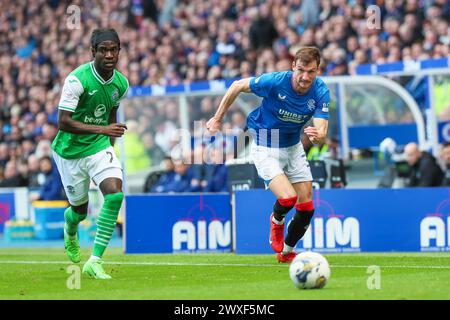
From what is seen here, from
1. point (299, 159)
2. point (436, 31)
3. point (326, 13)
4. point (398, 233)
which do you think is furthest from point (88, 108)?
point (326, 13)

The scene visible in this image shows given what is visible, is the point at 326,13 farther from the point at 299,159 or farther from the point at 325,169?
the point at 299,159

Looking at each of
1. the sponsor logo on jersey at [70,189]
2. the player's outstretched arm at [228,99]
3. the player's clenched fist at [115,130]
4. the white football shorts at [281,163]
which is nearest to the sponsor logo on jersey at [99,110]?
the player's clenched fist at [115,130]

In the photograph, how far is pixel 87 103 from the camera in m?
12.2

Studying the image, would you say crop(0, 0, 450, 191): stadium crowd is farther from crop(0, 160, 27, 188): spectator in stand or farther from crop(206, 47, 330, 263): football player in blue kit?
crop(206, 47, 330, 263): football player in blue kit

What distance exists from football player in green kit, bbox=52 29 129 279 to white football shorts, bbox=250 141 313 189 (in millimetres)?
1796

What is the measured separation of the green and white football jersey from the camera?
39.3ft

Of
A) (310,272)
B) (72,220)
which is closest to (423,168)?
(72,220)

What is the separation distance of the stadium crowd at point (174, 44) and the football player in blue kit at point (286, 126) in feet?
27.0

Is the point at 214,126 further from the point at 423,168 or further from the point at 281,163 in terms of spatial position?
the point at 423,168

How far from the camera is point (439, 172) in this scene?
59.8ft

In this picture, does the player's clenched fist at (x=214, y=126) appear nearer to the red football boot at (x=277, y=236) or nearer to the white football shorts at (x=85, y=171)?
the white football shorts at (x=85, y=171)

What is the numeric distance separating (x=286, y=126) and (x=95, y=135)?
7.31 ft

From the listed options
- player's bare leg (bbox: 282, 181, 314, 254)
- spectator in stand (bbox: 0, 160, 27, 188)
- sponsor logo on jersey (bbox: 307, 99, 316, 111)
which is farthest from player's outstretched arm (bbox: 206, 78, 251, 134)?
spectator in stand (bbox: 0, 160, 27, 188)

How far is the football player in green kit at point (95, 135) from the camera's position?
11812 millimetres
